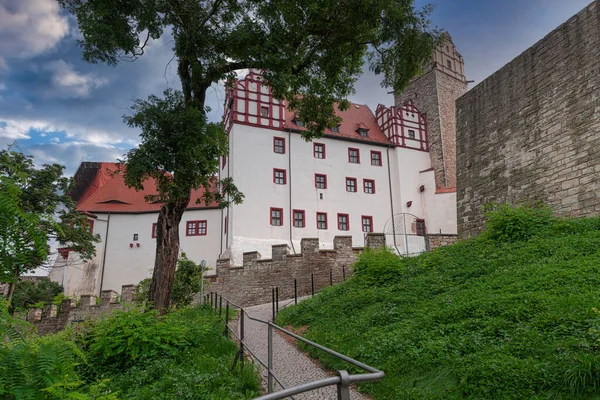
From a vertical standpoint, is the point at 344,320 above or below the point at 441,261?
below

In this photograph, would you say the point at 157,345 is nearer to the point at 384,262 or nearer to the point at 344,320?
the point at 344,320

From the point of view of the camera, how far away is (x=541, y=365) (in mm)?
4176

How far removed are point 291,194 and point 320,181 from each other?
8.67 feet

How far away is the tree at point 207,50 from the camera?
9.60 meters

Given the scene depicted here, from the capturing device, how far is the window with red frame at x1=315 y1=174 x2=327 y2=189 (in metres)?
29.0

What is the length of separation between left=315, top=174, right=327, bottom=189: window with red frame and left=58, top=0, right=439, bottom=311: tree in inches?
672

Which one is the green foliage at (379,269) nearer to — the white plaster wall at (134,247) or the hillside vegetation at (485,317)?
the hillside vegetation at (485,317)

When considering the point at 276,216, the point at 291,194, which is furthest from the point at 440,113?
the point at 276,216

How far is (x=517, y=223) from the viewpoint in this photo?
10.2m

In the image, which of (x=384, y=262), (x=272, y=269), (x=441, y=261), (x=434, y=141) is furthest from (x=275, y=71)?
(x=434, y=141)

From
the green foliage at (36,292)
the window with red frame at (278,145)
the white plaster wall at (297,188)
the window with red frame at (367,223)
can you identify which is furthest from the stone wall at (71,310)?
the window with red frame at (367,223)

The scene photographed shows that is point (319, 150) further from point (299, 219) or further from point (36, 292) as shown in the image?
point (36, 292)

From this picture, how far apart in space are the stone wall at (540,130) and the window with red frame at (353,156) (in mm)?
14688

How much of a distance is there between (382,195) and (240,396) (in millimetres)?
26873
